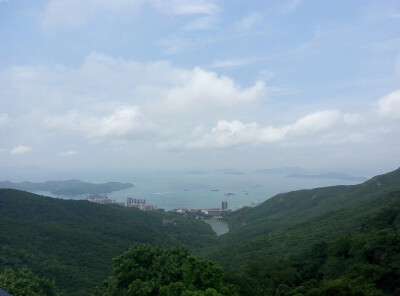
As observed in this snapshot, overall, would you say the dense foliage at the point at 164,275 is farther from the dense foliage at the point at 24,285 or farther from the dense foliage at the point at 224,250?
the dense foliage at the point at 24,285

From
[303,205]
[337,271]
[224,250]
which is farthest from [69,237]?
[303,205]

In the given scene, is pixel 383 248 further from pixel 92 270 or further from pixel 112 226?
pixel 112 226

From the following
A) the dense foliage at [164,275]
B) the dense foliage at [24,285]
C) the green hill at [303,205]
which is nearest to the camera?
the dense foliage at [164,275]

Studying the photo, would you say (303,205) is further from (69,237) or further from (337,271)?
(337,271)

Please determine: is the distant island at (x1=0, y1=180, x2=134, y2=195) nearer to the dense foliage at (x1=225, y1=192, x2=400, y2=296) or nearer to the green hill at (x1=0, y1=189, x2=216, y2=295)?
the green hill at (x1=0, y1=189, x2=216, y2=295)

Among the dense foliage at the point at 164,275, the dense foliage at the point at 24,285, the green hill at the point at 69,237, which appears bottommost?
the green hill at the point at 69,237

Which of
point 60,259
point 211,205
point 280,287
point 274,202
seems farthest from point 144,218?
point 280,287

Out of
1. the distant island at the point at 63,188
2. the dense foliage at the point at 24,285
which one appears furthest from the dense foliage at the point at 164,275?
the distant island at the point at 63,188
